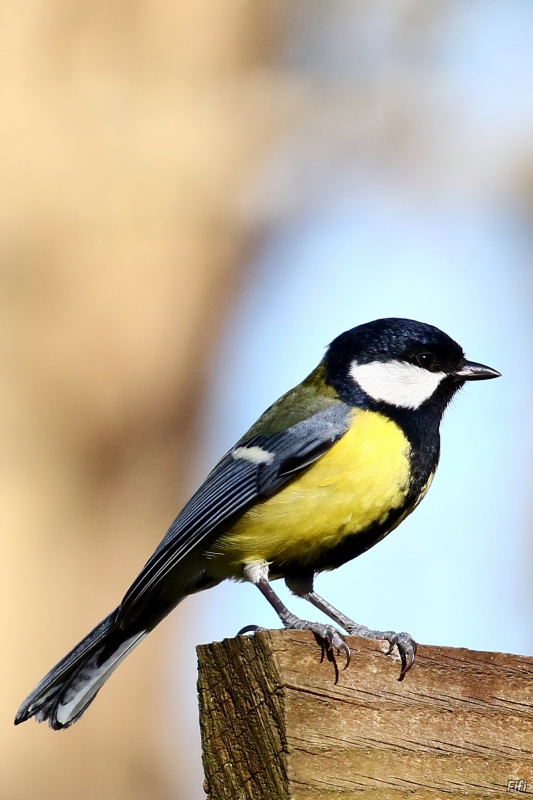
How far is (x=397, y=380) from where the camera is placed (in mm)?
3002

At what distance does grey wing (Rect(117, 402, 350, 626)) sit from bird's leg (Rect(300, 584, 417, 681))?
1.28 feet

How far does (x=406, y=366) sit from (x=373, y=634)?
955 millimetres

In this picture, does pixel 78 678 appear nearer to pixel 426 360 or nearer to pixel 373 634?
pixel 373 634

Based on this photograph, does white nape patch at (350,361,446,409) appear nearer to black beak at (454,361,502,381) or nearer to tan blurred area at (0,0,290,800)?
black beak at (454,361,502,381)

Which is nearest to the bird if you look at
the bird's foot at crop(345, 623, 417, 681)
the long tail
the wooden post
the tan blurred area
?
the long tail

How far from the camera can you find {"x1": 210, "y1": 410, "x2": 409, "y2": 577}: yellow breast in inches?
103

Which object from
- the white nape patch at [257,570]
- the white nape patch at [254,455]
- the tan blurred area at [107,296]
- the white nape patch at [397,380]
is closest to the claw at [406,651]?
the white nape patch at [257,570]

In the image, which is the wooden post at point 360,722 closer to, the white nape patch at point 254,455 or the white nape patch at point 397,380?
the white nape patch at point 254,455

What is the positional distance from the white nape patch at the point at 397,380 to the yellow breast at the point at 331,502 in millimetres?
165

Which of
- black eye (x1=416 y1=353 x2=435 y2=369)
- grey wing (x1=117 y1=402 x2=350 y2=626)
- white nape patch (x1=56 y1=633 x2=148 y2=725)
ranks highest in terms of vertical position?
black eye (x1=416 y1=353 x2=435 y2=369)

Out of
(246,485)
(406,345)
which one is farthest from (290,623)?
(406,345)

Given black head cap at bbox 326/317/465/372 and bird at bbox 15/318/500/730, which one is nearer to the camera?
bird at bbox 15/318/500/730

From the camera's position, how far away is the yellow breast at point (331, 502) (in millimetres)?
2617

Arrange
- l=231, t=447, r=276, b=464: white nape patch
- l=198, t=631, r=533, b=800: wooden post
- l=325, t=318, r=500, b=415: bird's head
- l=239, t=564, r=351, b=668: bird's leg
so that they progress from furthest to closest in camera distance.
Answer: l=325, t=318, r=500, b=415: bird's head, l=231, t=447, r=276, b=464: white nape patch, l=239, t=564, r=351, b=668: bird's leg, l=198, t=631, r=533, b=800: wooden post
